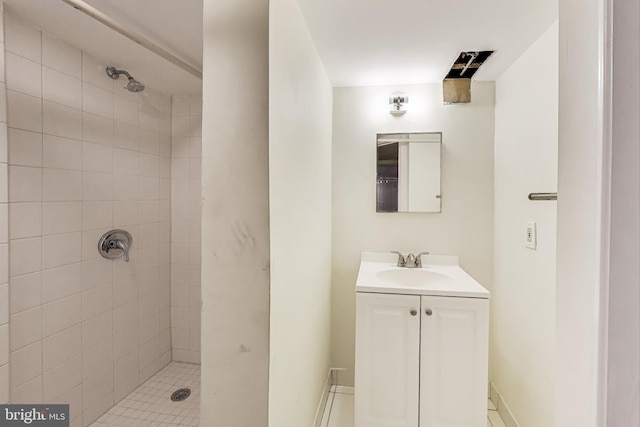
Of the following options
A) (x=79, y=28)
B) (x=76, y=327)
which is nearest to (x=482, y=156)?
(x=79, y=28)

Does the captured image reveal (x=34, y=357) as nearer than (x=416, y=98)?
Yes

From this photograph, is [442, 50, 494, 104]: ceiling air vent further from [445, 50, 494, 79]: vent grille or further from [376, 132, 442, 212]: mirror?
[376, 132, 442, 212]: mirror

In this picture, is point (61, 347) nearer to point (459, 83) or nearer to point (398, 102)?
point (398, 102)

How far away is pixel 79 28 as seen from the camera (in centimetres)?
143

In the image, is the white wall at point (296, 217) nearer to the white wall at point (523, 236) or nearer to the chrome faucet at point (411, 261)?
the chrome faucet at point (411, 261)

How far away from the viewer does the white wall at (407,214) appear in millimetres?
1968

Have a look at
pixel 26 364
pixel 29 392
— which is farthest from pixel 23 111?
pixel 29 392

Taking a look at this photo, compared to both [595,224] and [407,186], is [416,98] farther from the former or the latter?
[595,224]

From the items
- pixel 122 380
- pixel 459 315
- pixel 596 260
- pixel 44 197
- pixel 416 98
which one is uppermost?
pixel 416 98

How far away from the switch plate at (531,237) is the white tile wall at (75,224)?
2.42 meters

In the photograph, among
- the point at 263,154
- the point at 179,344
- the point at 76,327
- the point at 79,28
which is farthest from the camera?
the point at 179,344

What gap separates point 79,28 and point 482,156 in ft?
7.68

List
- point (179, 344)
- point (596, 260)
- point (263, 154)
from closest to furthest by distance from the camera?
point (596, 260)
point (263, 154)
point (179, 344)

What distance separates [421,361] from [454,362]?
158mm
